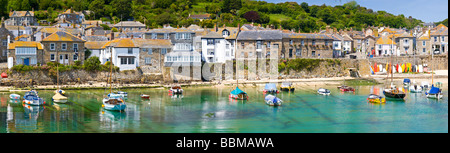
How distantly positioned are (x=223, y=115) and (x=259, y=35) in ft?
83.8

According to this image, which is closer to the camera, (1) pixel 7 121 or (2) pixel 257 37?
(1) pixel 7 121

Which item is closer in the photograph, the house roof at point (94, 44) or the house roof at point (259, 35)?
the house roof at point (94, 44)

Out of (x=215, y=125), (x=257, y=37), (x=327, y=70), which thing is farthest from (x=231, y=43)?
(x=215, y=125)

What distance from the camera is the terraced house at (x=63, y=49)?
43.7 meters

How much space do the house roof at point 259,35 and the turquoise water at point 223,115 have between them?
48.9ft

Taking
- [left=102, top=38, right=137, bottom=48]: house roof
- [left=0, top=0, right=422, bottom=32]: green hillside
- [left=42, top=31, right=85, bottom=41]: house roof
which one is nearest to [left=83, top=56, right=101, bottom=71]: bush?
[left=102, top=38, right=137, bottom=48]: house roof

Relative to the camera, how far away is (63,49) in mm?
44250

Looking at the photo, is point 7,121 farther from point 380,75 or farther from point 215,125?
point 380,75

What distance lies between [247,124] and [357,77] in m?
30.1

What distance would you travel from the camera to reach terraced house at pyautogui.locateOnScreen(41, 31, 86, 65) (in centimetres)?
4366

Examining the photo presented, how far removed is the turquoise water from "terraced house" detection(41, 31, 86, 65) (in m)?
6.93

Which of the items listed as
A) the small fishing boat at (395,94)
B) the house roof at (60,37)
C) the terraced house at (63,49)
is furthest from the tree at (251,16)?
the small fishing boat at (395,94)

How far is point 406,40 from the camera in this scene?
6091 cm

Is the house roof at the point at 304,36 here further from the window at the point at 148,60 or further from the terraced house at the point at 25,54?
the terraced house at the point at 25,54
